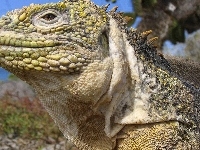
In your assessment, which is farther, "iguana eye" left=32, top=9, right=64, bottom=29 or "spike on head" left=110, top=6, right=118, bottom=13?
"spike on head" left=110, top=6, right=118, bottom=13

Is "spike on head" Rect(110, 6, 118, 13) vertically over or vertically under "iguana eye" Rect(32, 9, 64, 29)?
over

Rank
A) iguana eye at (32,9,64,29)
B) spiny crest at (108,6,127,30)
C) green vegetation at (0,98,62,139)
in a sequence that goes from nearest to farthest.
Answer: iguana eye at (32,9,64,29) → spiny crest at (108,6,127,30) → green vegetation at (0,98,62,139)

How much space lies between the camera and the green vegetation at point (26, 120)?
12.1 m

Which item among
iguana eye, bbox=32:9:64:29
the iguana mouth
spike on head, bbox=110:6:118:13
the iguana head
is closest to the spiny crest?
spike on head, bbox=110:6:118:13

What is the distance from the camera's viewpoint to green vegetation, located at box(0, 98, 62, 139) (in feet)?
39.8

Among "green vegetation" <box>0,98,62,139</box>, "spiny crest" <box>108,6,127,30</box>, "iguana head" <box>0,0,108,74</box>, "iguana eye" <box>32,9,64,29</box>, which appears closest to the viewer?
"iguana head" <box>0,0,108,74</box>

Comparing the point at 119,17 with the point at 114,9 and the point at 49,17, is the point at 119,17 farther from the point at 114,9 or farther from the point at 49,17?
the point at 49,17

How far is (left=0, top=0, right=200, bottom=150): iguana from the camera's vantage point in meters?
3.44

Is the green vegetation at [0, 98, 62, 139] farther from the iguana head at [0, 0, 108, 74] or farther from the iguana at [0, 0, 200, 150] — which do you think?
the iguana head at [0, 0, 108, 74]

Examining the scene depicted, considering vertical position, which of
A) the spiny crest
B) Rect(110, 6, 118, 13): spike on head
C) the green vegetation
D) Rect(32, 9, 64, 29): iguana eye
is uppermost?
the green vegetation

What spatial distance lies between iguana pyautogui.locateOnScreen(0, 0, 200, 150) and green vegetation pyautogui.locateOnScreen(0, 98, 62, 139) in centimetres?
803

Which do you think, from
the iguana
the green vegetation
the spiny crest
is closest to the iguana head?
the iguana

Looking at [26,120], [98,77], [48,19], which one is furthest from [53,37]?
[26,120]

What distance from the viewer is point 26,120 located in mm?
13414
